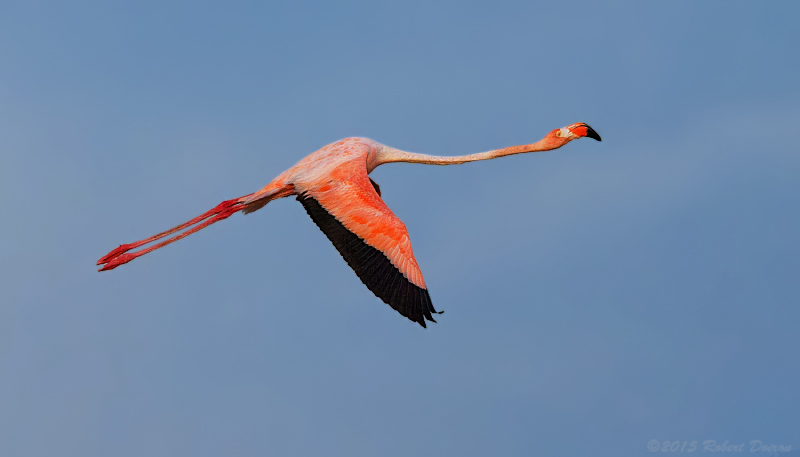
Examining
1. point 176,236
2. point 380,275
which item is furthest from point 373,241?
point 176,236

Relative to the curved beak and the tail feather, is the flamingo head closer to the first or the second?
the curved beak

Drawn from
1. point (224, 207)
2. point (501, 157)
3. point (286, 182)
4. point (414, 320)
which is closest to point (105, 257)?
point (224, 207)

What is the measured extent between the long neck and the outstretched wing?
81.5 inches

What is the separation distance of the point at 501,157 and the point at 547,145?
80cm

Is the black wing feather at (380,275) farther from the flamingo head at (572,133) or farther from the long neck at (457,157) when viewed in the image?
the flamingo head at (572,133)

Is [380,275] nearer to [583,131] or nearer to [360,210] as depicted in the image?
[360,210]

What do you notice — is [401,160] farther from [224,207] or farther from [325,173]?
[224,207]

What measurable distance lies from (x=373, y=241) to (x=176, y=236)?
3365 millimetres

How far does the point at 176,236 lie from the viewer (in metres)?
14.2

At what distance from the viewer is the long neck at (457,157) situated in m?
15.7

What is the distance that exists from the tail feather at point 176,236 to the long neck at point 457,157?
256 cm

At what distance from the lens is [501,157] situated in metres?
16.0

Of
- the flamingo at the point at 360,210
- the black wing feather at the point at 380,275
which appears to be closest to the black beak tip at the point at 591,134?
the flamingo at the point at 360,210

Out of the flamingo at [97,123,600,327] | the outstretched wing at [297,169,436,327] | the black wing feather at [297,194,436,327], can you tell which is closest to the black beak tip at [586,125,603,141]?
the flamingo at [97,123,600,327]
